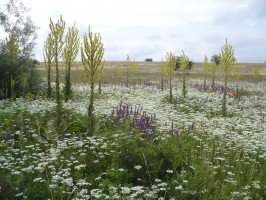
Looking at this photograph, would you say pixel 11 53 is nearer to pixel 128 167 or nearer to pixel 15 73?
pixel 15 73

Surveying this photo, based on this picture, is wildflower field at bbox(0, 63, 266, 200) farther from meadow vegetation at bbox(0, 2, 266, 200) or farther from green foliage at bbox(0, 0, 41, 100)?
green foliage at bbox(0, 0, 41, 100)

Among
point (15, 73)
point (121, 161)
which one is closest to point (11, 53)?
point (15, 73)

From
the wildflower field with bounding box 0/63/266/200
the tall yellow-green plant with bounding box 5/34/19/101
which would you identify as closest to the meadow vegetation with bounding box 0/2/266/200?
the wildflower field with bounding box 0/63/266/200

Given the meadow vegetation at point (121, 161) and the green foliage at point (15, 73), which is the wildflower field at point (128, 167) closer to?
the meadow vegetation at point (121, 161)

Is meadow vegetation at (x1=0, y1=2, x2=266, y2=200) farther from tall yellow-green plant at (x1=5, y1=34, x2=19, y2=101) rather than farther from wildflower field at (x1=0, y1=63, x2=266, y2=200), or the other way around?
tall yellow-green plant at (x1=5, y1=34, x2=19, y2=101)

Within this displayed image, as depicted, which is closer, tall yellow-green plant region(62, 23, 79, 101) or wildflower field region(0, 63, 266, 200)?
wildflower field region(0, 63, 266, 200)

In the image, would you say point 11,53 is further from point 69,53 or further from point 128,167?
point 128,167

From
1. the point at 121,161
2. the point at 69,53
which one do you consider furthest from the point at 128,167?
the point at 69,53

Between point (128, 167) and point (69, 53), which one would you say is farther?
point (69, 53)

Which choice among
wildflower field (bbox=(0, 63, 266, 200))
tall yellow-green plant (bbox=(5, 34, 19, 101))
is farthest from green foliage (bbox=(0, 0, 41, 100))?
wildflower field (bbox=(0, 63, 266, 200))

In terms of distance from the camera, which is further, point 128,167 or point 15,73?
point 15,73

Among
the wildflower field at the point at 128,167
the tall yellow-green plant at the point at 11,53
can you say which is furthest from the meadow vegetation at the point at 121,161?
the tall yellow-green plant at the point at 11,53

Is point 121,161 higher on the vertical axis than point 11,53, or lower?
lower

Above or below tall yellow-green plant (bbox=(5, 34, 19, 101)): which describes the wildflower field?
below
